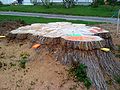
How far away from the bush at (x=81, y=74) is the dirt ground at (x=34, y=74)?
119 millimetres

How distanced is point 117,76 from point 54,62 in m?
1.67

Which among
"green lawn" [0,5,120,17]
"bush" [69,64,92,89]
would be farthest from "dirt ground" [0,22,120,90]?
"green lawn" [0,5,120,17]

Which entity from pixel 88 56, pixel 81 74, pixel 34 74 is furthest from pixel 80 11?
pixel 81 74

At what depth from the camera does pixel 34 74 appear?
27.0ft

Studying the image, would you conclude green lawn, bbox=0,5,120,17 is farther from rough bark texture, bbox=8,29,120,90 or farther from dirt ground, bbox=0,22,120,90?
dirt ground, bbox=0,22,120,90

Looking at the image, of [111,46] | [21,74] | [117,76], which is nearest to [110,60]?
[117,76]

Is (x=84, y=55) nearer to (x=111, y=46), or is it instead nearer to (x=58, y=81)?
(x=58, y=81)

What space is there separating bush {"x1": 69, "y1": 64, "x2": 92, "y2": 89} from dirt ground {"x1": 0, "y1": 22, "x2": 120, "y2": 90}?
119mm

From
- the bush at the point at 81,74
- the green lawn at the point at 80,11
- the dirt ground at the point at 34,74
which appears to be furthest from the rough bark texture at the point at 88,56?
the green lawn at the point at 80,11

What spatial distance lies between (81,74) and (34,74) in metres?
1.16

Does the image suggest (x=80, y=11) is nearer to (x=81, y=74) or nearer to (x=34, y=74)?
(x=34, y=74)

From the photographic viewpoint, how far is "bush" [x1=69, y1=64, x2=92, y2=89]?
7.94 meters

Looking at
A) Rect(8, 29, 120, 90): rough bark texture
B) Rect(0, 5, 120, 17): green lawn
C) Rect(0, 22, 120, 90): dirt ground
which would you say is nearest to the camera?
Rect(0, 22, 120, 90): dirt ground

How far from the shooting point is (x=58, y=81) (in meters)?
7.98
